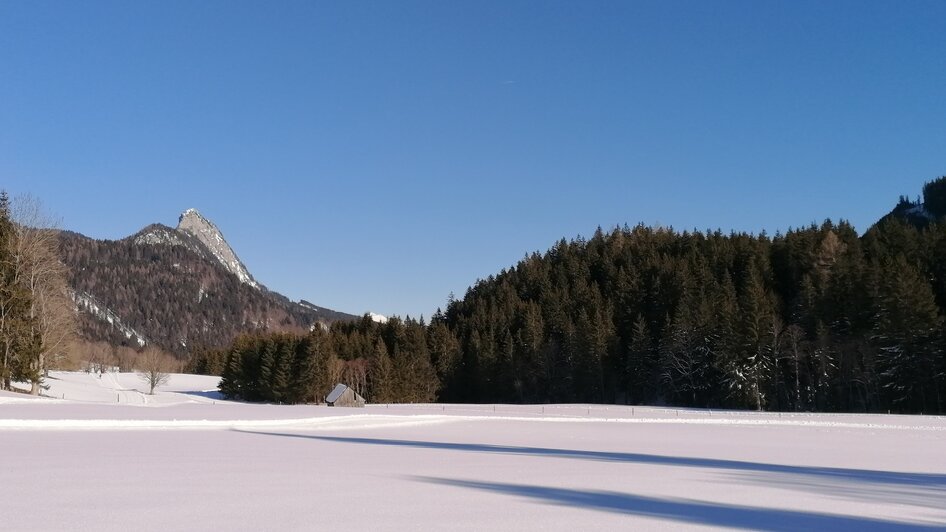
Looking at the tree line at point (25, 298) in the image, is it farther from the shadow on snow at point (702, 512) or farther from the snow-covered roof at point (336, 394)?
the shadow on snow at point (702, 512)

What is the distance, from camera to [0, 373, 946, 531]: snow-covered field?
366 inches

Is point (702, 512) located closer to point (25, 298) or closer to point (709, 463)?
point (709, 463)

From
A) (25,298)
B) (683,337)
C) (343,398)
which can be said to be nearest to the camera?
(25,298)

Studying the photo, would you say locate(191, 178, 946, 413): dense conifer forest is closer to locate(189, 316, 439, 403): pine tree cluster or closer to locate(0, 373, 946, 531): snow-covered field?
locate(189, 316, 439, 403): pine tree cluster

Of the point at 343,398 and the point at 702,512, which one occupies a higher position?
the point at 702,512

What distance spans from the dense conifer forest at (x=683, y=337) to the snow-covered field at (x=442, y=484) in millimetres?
45274

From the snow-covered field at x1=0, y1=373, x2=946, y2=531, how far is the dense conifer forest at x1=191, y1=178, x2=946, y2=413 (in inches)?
1782

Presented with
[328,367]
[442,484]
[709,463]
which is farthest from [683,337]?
[442,484]

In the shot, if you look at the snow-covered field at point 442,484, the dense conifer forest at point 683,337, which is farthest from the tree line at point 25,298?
the dense conifer forest at point 683,337

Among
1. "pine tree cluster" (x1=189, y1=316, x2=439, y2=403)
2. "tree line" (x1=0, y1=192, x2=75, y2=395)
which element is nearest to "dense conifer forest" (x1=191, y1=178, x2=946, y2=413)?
"pine tree cluster" (x1=189, y1=316, x2=439, y2=403)

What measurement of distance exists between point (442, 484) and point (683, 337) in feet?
233

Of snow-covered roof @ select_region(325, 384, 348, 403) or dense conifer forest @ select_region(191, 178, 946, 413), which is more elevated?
dense conifer forest @ select_region(191, 178, 946, 413)

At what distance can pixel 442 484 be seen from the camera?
1272cm

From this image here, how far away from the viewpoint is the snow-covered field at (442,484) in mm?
9305
